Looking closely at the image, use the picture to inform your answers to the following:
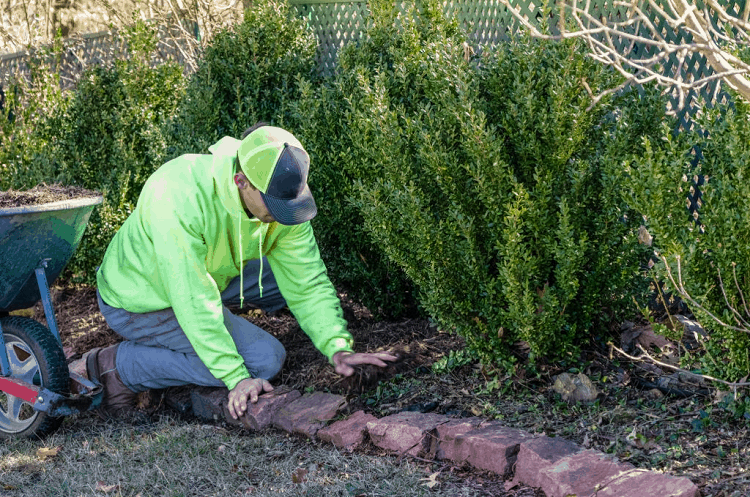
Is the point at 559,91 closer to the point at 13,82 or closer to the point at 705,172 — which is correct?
the point at 705,172

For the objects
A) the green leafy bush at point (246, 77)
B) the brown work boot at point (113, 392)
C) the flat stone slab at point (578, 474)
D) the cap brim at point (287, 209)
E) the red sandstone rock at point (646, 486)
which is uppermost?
the green leafy bush at point (246, 77)

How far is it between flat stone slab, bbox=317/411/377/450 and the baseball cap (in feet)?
3.16

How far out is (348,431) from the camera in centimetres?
361

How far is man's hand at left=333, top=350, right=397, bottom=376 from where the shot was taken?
13.0ft

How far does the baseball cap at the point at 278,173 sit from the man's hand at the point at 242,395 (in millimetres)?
882

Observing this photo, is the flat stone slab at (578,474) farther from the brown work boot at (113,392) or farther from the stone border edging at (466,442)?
the brown work boot at (113,392)

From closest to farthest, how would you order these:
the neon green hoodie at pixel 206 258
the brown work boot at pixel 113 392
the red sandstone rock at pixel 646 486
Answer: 1. the red sandstone rock at pixel 646 486
2. the neon green hoodie at pixel 206 258
3. the brown work boot at pixel 113 392

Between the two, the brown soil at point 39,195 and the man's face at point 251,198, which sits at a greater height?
the man's face at point 251,198

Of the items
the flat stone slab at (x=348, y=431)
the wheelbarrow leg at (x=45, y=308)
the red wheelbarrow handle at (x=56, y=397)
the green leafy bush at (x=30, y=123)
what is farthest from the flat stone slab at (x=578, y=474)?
the green leafy bush at (x=30, y=123)

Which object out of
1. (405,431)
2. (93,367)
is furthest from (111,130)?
(405,431)

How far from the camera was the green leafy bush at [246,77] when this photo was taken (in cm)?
521

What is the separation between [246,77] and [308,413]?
2.52m

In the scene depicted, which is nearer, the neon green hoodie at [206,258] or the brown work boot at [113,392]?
the neon green hoodie at [206,258]

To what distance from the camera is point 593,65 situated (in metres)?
3.64
